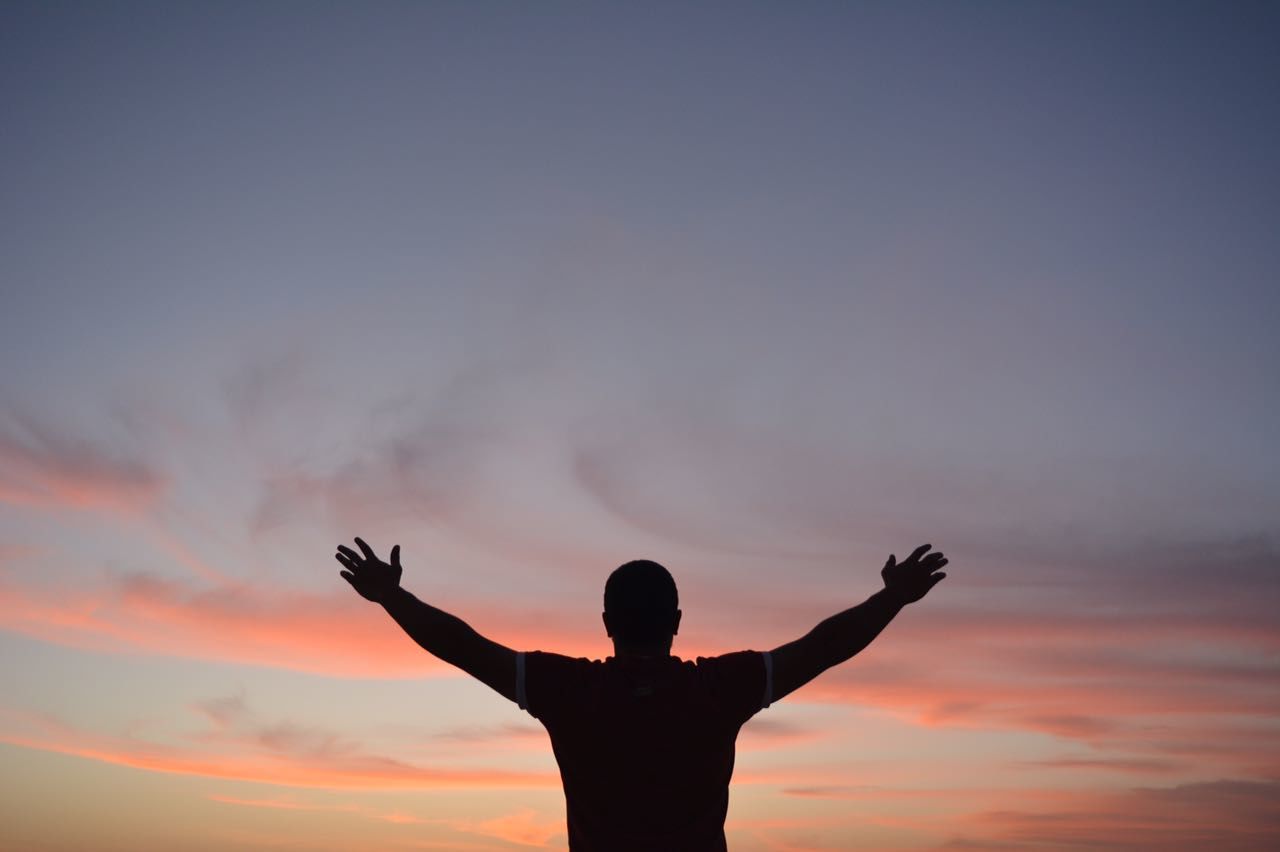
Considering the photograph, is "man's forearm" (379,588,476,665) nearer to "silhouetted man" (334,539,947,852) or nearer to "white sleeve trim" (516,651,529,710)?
"silhouetted man" (334,539,947,852)

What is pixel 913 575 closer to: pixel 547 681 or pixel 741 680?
pixel 741 680

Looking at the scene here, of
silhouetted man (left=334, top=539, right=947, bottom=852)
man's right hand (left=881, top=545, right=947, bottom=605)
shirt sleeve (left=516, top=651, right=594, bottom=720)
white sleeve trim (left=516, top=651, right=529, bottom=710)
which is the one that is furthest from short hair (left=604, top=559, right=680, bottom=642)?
man's right hand (left=881, top=545, right=947, bottom=605)

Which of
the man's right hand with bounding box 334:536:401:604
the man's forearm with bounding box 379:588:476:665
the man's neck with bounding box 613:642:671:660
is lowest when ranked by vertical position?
the man's neck with bounding box 613:642:671:660

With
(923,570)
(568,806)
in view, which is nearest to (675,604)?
(568,806)

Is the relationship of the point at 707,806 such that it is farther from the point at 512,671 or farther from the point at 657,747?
the point at 512,671

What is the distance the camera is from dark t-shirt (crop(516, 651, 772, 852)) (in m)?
5.23

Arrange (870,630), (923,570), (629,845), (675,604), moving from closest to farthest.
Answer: (629,845) < (675,604) < (870,630) < (923,570)

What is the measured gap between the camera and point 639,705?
17.5 ft

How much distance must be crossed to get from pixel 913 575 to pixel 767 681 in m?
1.43

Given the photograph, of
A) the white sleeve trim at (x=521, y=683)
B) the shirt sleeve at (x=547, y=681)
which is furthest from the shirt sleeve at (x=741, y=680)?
the white sleeve trim at (x=521, y=683)

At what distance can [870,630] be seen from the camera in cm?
597

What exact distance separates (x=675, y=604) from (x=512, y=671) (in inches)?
34.3

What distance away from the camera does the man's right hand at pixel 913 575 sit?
643cm

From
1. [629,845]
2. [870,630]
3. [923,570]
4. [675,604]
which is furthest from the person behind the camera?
[923,570]
